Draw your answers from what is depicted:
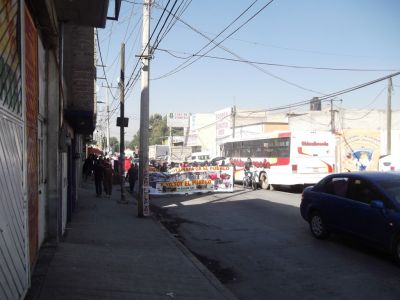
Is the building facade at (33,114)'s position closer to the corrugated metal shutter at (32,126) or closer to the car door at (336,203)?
the corrugated metal shutter at (32,126)

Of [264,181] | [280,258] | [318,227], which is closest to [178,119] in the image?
[264,181]

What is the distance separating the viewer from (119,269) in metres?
7.29

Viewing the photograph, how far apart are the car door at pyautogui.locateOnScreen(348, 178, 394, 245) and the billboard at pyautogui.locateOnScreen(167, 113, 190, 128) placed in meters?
80.6

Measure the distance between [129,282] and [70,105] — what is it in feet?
26.9

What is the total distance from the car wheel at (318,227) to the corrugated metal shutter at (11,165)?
254 inches

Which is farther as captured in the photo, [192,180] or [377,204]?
[192,180]

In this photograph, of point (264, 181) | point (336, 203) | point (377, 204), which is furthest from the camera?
point (264, 181)

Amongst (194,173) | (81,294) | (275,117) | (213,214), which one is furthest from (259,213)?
(275,117)

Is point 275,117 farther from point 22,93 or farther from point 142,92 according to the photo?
point 22,93

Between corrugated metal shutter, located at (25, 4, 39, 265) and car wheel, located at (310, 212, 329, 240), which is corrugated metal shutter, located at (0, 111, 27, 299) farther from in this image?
car wheel, located at (310, 212, 329, 240)

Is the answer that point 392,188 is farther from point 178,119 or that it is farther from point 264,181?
point 178,119

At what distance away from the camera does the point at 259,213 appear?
579 inches

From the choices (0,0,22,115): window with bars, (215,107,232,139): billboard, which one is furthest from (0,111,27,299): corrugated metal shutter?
(215,107,232,139): billboard

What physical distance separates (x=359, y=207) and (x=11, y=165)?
6351 mm
